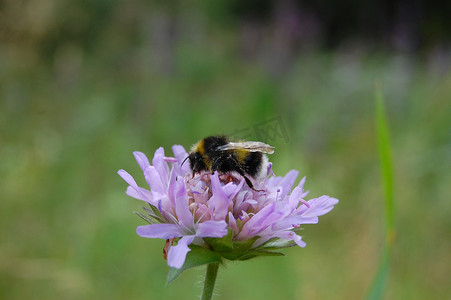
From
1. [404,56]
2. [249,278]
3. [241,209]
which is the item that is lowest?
[249,278]

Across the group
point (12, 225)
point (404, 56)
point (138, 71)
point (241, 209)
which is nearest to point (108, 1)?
point (138, 71)

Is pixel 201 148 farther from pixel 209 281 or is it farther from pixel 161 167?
pixel 209 281

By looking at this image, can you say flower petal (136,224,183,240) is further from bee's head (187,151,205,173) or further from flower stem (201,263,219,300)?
bee's head (187,151,205,173)

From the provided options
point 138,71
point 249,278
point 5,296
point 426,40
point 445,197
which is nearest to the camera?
point 5,296

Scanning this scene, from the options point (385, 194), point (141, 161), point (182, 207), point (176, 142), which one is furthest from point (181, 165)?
point (176, 142)

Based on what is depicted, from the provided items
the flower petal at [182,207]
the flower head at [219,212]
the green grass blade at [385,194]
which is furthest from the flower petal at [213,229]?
the green grass blade at [385,194]

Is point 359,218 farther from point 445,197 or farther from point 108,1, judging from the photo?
point 108,1

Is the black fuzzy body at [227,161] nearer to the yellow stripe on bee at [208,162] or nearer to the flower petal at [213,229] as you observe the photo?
the yellow stripe on bee at [208,162]
